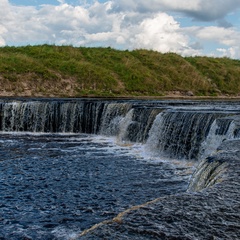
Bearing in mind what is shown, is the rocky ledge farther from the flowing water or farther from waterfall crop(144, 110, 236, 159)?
waterfall crop(144, 110, 236, 159)

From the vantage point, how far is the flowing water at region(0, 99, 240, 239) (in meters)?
8.45

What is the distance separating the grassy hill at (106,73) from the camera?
120ft

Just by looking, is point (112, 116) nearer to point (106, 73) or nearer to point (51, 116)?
point (51, 116)

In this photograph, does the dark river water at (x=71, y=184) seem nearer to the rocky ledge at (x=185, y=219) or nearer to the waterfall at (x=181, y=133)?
the waterfall at (x=181, y=133)

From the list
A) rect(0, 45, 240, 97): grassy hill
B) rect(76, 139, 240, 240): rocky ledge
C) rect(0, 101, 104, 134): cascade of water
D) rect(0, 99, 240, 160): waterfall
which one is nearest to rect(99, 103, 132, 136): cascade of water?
rect(0, 99, 240, 160): waterfall

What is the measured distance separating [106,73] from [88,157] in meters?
26.5

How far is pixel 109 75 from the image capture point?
40.2m

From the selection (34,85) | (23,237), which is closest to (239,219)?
(23,237)

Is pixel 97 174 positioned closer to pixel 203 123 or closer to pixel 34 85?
pixel 203 123

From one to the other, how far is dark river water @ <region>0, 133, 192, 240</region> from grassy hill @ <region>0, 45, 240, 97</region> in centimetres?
1960

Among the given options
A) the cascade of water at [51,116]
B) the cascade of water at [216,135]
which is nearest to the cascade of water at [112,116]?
the cascade of water at [51,116]

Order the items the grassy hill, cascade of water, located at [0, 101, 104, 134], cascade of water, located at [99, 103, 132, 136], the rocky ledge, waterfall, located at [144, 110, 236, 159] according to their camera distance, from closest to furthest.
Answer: the rocky ledge → waterfall, located at [144, 110, 236, 159] → cascade of water, located at [99, 103, 132, 136] → cascade of water, located at [0, 101, 104, 134] → the grassy hill

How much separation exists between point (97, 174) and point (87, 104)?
11545mm

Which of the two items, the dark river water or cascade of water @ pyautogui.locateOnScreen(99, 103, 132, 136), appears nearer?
the dark river water
